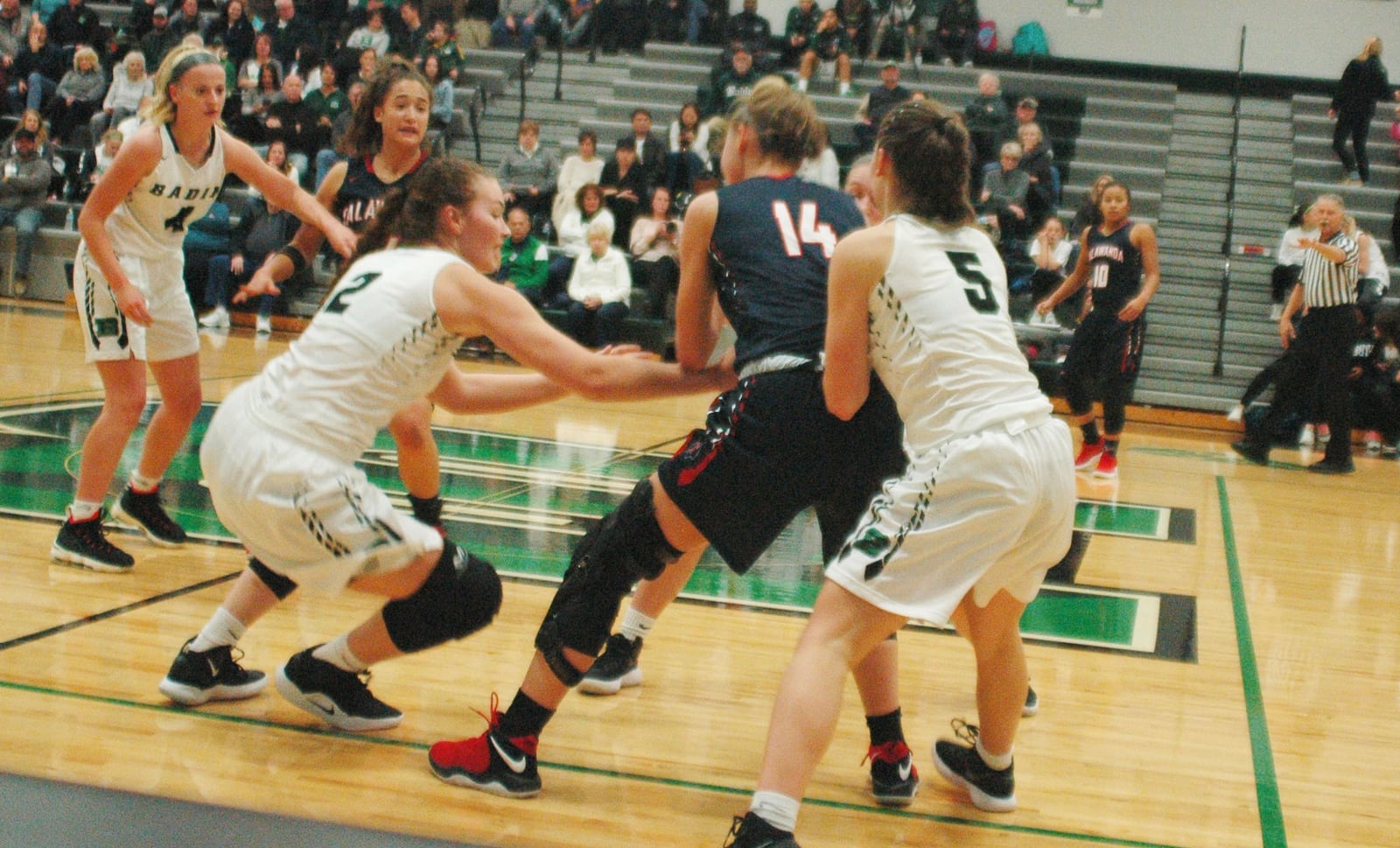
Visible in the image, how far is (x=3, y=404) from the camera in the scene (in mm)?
7426

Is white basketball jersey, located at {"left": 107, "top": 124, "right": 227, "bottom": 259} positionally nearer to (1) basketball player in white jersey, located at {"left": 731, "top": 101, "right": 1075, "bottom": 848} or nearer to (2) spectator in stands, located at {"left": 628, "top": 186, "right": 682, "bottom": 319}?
(1) basketball player in white jersey, located at {"left": 731, "top": 101, "right": 1075, "bottom": 848}

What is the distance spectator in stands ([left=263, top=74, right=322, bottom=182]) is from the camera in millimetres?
14180

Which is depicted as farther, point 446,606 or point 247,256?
point 247,256

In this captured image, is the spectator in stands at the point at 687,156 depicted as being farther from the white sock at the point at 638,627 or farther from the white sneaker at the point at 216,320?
the white sock at the point at 638,627

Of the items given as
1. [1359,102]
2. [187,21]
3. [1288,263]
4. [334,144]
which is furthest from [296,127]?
[1359,102]

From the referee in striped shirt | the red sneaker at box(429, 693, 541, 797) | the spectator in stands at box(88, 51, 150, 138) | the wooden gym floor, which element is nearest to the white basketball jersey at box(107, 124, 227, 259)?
the wooden gym floor

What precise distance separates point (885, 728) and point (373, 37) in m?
14.9

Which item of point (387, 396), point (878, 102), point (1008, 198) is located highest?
point (878, 102)

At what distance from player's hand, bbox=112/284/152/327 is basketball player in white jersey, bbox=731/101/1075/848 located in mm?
2634

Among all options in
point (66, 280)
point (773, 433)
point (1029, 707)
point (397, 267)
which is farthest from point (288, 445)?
point (66, 280)

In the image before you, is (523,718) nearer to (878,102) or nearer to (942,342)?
(942,342)

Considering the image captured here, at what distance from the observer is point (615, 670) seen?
374 centimetres

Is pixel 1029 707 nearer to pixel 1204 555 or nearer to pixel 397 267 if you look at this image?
pixel 397 267

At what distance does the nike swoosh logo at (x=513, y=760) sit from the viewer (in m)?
2.95
